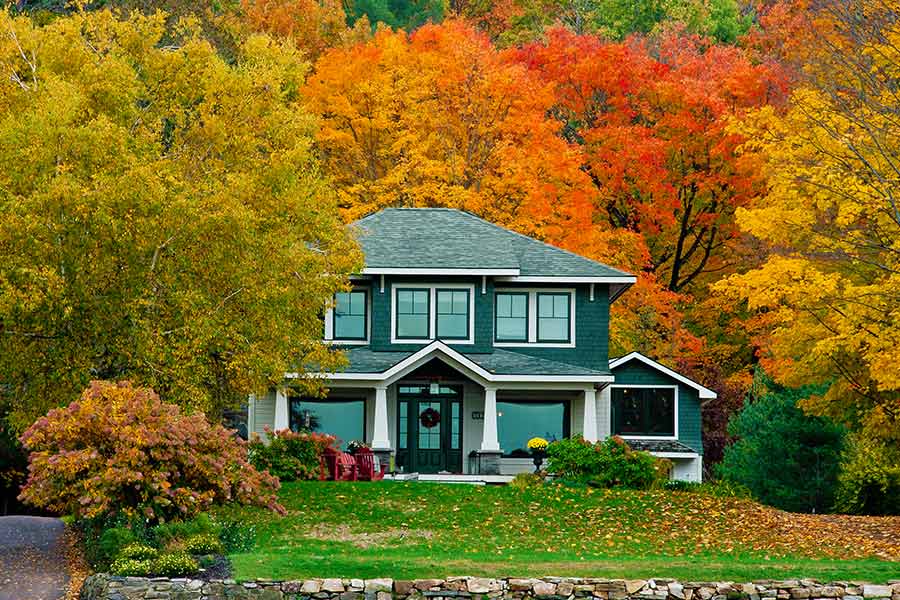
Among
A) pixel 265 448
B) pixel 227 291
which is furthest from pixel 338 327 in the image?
pixel 227 291

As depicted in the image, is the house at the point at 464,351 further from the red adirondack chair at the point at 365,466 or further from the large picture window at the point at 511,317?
the red adirondack chair at the point at 365,466

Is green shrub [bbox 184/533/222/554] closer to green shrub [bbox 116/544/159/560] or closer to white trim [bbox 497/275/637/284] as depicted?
green shrub [bbox 116/544/159/560]

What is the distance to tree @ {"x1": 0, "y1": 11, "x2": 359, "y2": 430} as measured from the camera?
25.1 meters

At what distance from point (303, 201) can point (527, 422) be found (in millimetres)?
11798

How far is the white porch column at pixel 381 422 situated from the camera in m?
35.4

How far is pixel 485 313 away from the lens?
37625 mm

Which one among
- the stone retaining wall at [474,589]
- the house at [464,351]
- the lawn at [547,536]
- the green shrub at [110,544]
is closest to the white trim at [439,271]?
the house at [464,351]

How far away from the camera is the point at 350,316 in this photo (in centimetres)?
3791

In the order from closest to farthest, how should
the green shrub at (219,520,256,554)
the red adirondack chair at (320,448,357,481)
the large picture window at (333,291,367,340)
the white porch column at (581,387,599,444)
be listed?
the green shrub at (219,520,256,554) < the red adirondack chair at (320,448,357,481) < the white porch column at (581,387,599,444) < the large picture window at (333,291,367,340)

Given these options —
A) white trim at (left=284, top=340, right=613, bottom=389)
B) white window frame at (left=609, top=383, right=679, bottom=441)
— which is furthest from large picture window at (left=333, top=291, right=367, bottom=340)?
white window frame at (left=609, top=383, right=679, bottom=441)

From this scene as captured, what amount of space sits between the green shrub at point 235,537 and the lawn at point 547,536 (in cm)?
27

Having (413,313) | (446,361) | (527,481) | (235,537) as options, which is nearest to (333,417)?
(413,313)

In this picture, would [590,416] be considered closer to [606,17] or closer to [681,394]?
[681,394]

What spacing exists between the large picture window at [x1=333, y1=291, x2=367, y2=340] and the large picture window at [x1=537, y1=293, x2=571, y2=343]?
4503mm
